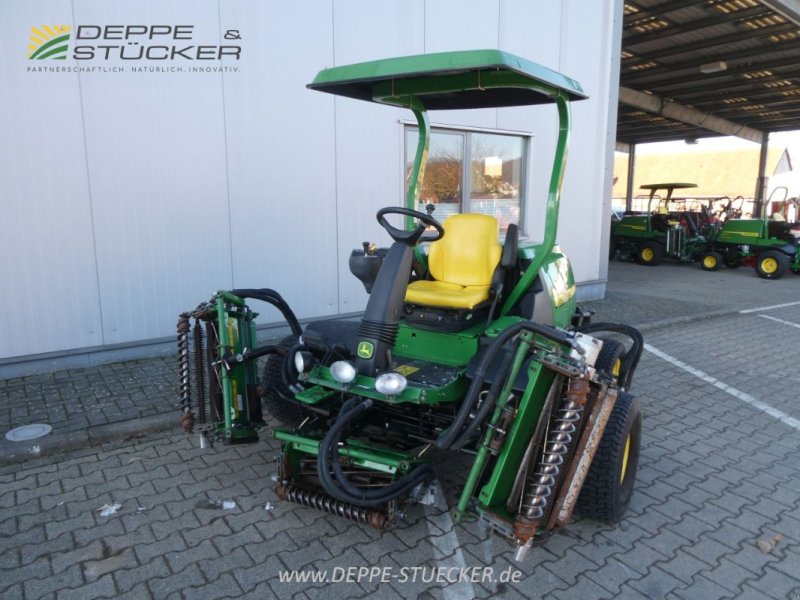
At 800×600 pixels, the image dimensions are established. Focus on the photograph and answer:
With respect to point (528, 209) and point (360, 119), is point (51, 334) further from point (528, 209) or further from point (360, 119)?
point (528, 209)

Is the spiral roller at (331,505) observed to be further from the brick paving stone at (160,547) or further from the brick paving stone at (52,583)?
the brick paving stone at (52,583)

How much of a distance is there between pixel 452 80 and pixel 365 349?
5.60 feet

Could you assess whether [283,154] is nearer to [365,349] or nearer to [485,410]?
[365,349]

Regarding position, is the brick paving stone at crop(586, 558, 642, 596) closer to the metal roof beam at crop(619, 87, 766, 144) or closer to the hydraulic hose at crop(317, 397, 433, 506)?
the hydraulic hose at crop(317, 397, 433, 506)

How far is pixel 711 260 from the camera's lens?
1341cm

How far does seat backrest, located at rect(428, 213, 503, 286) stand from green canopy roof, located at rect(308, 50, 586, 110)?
32.4 inches

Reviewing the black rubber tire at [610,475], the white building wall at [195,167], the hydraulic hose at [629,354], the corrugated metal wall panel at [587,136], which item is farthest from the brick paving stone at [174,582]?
the corrugated metal wall panel at [587,136]

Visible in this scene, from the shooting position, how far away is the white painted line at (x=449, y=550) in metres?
2.44

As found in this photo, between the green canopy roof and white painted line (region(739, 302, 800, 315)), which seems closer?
the green canopy roof

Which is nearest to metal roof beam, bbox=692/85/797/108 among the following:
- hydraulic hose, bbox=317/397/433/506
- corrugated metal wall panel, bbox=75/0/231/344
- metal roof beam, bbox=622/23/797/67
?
metal roof beam, bbox=622/23/797/67

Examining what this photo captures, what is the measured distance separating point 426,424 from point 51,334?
3574mm

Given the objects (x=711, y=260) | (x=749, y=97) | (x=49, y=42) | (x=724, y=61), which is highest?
(x=724, y=61)

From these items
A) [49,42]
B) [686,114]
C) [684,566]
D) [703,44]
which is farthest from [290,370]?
[686,114]

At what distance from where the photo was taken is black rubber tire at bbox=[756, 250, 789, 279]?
12036 mm
